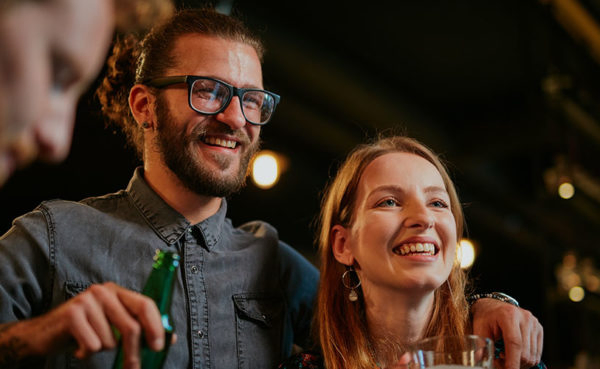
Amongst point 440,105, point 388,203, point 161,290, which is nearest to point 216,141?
point 388,203

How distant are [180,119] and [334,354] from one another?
0.87m

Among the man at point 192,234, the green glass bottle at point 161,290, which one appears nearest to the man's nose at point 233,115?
the man at point 192,234

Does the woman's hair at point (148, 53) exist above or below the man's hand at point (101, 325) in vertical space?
above

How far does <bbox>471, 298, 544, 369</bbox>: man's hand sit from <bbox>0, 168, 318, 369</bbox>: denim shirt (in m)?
0.66

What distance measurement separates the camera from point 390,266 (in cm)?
166

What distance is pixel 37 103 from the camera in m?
0.60

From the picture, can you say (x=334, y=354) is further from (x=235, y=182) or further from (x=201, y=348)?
(x=235, y=182)

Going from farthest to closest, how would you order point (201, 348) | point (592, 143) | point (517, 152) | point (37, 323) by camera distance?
point (517, 152)
point (592, 143)
point (201, 348)
point (37, 323)

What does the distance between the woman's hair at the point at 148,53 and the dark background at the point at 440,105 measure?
46 centimetres

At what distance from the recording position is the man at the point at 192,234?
5.46 feet

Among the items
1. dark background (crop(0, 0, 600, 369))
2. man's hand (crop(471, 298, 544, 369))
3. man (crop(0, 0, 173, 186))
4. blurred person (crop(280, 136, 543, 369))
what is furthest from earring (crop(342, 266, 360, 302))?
dark background (crop(0, 0, 600, 369))

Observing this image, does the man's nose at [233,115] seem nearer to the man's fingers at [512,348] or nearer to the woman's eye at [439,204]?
the woman's eye at [439,204]

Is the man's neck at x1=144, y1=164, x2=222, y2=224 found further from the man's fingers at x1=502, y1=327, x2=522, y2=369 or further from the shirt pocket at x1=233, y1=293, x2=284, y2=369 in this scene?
the man's fingers at x1=502, y1=327, x2=522, y2=369

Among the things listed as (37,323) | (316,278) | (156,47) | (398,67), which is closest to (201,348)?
(316,278)
